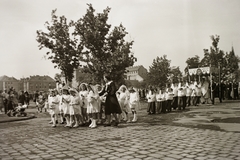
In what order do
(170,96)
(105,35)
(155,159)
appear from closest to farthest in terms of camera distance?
1. (155,159)
2. (170,96)
3. (105,35)

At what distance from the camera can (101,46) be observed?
86.1 ft

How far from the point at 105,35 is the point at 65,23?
5.06 m

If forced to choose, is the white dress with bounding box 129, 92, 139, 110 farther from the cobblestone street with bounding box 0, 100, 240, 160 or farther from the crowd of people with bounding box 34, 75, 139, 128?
the cobblestone street with bounding box 0, 100, 240, 160

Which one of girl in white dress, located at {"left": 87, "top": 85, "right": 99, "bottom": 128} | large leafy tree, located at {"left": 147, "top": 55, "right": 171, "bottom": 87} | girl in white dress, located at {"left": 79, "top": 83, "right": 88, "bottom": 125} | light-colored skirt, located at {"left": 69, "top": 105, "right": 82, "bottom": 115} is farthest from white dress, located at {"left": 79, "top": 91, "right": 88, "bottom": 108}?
large leafy tree, located at {"left": 147, "top": 55, "right": 171, "bottom": 87}

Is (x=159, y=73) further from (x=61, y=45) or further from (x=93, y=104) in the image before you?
(x=93, y=104)

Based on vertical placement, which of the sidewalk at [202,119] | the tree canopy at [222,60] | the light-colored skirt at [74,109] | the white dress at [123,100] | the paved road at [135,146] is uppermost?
the tree canopy at [222,60]

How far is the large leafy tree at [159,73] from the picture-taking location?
153 ft

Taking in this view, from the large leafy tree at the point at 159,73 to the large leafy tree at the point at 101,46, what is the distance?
20047 millimetres

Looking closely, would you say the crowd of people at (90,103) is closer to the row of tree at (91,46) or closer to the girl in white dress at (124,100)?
the girl in white dress at (124,100)

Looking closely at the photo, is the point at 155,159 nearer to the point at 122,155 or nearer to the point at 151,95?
the point at 122,155

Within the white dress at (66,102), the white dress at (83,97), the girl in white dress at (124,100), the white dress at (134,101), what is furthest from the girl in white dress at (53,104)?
the white dress at (134,101)

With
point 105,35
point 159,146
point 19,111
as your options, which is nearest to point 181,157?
point 159,146

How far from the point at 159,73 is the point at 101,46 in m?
22.7

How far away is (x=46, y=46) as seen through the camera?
27.5 m
